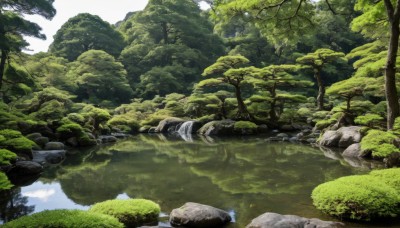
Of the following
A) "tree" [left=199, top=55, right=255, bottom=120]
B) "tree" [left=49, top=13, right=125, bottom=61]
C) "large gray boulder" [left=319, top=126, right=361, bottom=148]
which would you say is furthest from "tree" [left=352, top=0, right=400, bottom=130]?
"tree" [left=49, top=13, right=125, bottom=61]

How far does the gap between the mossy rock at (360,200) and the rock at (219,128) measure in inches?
608

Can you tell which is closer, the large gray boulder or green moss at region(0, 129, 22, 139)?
green moss at region(0, 129, 22, 139)

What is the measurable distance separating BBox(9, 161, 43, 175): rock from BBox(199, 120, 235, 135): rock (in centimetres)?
1280

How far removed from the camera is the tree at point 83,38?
127ft

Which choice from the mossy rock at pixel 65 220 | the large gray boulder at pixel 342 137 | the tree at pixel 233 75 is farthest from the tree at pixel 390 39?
the tree at pixel 233 75

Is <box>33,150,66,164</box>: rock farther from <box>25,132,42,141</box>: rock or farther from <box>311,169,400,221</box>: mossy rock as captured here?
<box>311,169,400,221</box>: mossy rock

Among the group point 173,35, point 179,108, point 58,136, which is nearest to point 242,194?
point 58,136

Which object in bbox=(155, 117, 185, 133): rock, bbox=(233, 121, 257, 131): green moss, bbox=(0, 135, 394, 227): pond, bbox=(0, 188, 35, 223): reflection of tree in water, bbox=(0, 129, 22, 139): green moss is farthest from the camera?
bbox=(155, 117, 185, 133): rock

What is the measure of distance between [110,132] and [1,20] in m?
10.2

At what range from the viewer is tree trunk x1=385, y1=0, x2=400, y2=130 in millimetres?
8094

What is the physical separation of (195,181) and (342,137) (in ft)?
27.3

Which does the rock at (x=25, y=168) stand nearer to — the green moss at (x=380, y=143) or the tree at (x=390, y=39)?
the green moss at (x=380, y=143)

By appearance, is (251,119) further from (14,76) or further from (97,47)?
(97,47)

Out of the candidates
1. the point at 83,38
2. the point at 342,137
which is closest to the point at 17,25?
the point at 342,137
